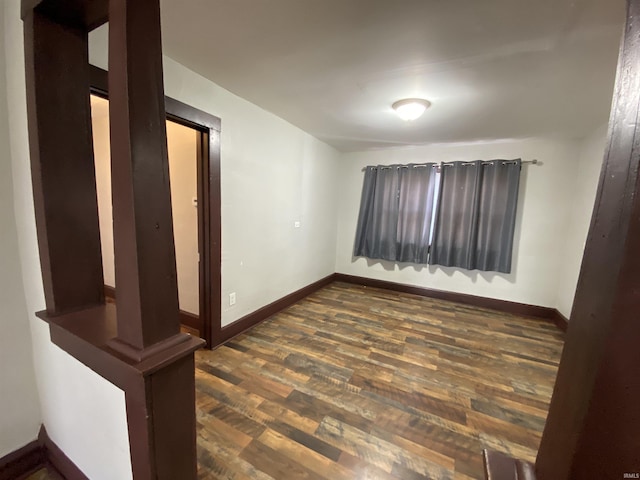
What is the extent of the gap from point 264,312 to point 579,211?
3.68 m

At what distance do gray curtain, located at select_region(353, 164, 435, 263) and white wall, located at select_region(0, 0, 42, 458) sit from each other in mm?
3583

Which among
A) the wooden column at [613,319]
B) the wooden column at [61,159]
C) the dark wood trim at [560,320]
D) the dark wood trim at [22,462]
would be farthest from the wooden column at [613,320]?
the dark wood trim at [560,320]

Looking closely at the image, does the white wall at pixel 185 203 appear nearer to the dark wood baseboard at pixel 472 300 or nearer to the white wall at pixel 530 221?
the dark wood baseboard at pixel 472 300

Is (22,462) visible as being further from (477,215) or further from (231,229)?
(477,215)

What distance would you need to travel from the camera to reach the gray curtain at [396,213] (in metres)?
3.63

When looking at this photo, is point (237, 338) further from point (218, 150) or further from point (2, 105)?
point (2, 105)

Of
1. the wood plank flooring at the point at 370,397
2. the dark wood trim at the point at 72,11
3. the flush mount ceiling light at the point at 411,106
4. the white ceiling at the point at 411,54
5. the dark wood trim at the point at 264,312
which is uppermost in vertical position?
the white ceiling at the point at 411,54

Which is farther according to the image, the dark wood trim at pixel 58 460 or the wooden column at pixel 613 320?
the dark wood trim at pixel 58 460

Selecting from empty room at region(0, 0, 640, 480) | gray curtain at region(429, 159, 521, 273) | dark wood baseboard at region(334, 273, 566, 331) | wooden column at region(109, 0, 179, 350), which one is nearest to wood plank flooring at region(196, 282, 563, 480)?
empty room at region(0, 0, 640, 480)

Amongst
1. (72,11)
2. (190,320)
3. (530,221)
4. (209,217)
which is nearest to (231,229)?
(209,217)

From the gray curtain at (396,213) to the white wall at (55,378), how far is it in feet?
11.6

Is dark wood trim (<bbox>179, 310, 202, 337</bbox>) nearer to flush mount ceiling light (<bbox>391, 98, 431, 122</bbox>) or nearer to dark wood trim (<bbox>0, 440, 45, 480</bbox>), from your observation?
dark wood trim (<bbox>0, 440, 45, 480</bbox>)

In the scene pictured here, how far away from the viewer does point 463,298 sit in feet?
11.6

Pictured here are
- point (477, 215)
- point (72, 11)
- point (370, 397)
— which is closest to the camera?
point (72, 11)
